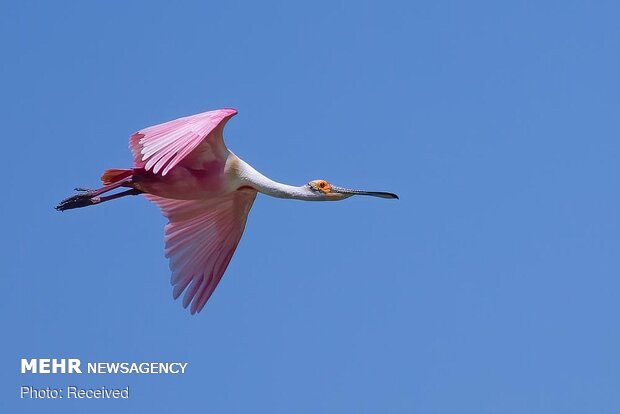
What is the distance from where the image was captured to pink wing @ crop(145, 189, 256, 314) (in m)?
17.2

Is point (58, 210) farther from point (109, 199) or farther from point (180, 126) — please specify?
point (180, 126)

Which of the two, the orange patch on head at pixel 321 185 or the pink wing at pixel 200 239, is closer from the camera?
the orange patch on head at pixel 321 185

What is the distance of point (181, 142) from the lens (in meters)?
14.6

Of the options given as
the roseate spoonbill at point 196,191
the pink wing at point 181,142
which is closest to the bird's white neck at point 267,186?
the roseate spoonbill at point 196,191

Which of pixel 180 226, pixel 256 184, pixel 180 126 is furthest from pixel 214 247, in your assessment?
pixel 180 126

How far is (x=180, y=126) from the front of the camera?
14.9 metres

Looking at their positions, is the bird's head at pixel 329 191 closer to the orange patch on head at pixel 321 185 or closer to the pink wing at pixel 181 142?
the orange patch on head at pixel 321 185

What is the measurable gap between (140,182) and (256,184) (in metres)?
1.12

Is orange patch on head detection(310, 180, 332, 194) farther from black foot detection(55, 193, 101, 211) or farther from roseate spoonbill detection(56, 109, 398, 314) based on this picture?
black foot detection(55, 193, 101, 211)

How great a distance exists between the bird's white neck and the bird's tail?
1.01 meters

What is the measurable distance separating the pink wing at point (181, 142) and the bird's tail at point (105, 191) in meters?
0.20

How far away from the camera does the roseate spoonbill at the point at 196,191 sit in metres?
14.8

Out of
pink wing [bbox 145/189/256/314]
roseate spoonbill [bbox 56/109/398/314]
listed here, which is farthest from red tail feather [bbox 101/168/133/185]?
pink wing [bbox 145/189/256/314]

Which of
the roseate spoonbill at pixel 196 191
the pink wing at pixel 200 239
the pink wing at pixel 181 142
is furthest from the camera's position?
the pink wing at pixel 200 239
